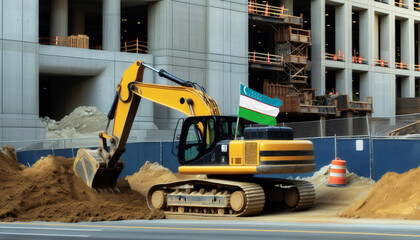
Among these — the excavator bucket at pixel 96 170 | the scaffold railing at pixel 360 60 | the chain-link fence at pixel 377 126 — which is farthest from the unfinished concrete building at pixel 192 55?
the chain-link fence at pixel 377 126

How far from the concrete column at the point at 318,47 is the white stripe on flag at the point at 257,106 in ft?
142

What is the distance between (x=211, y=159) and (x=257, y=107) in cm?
204

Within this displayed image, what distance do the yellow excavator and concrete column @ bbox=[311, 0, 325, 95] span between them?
41.3m

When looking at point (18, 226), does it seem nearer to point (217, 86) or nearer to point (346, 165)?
point (346, 165)

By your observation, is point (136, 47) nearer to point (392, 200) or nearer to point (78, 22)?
point (78, 22)

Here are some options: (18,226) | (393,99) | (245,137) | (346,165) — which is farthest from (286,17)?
(18,226)

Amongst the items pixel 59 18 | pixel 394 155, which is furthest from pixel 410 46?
pixel 394 155

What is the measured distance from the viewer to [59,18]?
148ft

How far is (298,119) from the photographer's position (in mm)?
60969

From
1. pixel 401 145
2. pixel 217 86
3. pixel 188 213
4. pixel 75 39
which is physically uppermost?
pixel 75 39

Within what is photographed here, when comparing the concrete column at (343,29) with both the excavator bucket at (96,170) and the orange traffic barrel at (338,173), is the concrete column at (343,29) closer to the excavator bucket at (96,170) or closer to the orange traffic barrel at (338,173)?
the orange traffic barrel at (338,173)

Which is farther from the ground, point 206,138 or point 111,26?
point 111,26

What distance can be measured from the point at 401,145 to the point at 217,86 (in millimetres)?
25342

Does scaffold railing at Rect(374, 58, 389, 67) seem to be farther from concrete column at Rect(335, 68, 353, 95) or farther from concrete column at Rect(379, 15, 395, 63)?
concrete column at Rect(335, 68, 353, 95)
